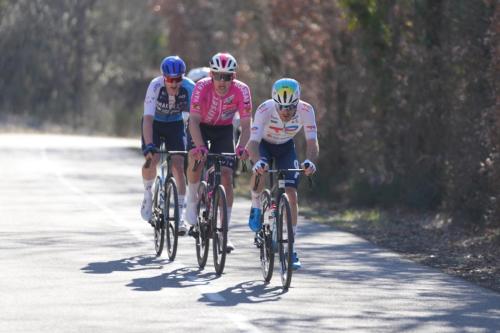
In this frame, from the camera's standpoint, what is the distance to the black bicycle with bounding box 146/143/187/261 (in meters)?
13.5

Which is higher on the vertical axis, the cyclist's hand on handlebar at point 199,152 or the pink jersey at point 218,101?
the pink jersey at point 218,101

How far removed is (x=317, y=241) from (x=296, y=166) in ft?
11.5

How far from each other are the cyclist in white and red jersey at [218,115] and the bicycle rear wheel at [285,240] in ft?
3.63

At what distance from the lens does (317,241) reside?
16.1 metres

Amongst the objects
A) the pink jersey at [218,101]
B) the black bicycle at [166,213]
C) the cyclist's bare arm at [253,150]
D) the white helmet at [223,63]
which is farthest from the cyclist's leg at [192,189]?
the cyclist's bare arm at [253,150]

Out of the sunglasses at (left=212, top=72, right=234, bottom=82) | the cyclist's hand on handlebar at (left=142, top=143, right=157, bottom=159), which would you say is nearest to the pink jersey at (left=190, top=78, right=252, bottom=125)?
the sunglasses at (left=212, top=72, right=234, bottom=82)

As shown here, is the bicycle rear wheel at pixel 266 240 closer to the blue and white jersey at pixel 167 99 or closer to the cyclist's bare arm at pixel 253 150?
the cyclist's bare arm at pixel 253 150

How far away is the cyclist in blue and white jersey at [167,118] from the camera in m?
13.7

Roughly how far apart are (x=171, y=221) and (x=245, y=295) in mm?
2890

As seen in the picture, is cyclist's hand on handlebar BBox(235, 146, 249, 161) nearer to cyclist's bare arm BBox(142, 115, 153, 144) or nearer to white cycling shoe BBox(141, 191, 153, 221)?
cyclist's bare arm BBox(142, 115, 153, 144)

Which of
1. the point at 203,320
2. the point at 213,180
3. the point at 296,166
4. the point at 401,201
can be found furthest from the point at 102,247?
the point at 401,201

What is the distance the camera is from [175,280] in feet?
39.5

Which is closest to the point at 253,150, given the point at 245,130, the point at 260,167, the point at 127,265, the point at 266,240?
the point at 260,167

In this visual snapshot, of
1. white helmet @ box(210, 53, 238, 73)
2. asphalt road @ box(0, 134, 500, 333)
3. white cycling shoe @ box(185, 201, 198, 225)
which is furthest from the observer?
white cycling shoe @ box(185, 201, 198, 225)
